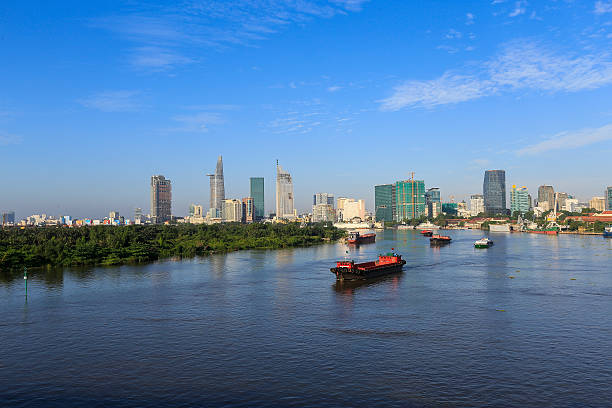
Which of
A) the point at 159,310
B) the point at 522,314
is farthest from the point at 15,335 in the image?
the point at 522,314

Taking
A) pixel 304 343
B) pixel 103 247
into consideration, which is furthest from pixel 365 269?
pixel 103 247

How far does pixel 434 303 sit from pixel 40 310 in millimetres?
33918

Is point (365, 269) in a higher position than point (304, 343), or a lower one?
higher

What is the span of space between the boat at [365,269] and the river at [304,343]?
3151 mm

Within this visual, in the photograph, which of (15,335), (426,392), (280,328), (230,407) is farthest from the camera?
(280,328)

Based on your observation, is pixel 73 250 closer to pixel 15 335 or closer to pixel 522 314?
pixel 15 335

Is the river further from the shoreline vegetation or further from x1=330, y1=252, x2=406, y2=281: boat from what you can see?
the shoreline vegetation

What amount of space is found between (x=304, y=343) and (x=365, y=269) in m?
32.3

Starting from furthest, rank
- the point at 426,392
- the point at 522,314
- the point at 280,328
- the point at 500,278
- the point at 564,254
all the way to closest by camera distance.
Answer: the point at 564,254 → the point at 500,278 → the point at 522,314 → the point at 280,328 → the point at 426,392

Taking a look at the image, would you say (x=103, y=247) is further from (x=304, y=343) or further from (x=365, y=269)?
(x=304, y=343)

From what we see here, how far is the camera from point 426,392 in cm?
2323

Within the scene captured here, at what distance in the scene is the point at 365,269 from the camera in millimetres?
62625

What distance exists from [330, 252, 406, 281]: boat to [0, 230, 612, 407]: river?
3.15 metres

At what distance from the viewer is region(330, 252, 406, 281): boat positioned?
2345 inches
